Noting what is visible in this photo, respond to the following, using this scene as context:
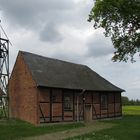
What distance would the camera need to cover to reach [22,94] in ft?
125

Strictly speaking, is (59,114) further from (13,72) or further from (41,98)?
(13,72)

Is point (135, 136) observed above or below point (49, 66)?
below

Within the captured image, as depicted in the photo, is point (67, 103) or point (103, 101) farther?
point (103, 101)

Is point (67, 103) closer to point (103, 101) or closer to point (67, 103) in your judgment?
point (67, 103)

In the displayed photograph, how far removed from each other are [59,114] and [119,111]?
13.4 meters

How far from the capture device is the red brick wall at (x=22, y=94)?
36191 mm

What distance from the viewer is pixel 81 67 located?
48719mm

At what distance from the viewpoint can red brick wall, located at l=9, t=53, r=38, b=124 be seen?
119 ft

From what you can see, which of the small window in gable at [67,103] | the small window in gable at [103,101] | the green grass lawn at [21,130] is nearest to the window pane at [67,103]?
the small window in gable at [67,103]

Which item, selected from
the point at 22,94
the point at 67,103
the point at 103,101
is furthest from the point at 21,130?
the point at 103,101

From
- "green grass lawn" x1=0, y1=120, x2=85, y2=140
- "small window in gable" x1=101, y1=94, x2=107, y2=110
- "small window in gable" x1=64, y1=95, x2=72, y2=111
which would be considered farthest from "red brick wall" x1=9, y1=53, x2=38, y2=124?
"small window in gable" x1=101, y1=94, x2=107, y2=110

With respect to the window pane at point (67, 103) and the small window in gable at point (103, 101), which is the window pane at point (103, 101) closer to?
the small window in gable at point (103, 101)

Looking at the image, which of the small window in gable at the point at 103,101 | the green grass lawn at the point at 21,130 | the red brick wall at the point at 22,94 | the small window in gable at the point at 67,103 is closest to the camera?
the green grass lawn at the point at 21,130

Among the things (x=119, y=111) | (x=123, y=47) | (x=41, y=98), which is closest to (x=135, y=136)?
(x=123, y=47)
